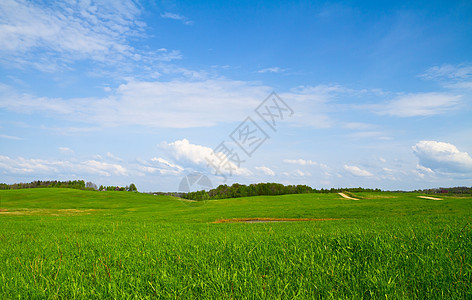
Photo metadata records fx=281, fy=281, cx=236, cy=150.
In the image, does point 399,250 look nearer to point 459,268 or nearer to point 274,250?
point 459,268

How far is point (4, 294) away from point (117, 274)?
1.42 metres

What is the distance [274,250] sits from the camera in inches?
188

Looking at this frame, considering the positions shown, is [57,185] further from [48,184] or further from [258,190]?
[258,190]

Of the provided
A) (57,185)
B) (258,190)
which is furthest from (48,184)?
(258,190)

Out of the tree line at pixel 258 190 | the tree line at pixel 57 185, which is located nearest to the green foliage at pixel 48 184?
the tree line at pixel 57 185

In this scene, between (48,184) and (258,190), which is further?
(48,184)

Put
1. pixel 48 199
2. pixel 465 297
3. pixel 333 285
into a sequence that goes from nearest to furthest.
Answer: pixel 465 297 < pixel 333 285 < pixel 48 199

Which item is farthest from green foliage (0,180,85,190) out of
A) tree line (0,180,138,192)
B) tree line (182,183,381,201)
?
tree line (182,183,381,201)

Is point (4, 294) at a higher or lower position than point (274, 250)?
lower

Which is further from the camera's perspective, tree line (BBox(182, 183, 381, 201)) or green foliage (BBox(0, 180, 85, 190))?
green foliage (BBox(0, 180, 85, 190))

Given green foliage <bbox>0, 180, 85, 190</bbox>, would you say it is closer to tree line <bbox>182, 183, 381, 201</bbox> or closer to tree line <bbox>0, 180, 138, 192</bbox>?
tree line <bbox>0, 180, 138, 192</bbox>

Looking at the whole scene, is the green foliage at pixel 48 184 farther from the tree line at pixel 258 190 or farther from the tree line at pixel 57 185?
the tree line at pixel 258 190

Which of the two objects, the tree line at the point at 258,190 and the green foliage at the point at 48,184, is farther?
the green foliage at the point at 48,184

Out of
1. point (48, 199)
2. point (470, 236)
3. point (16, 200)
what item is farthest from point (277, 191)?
point (470, 236)
